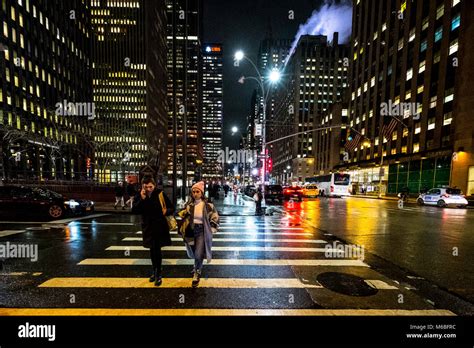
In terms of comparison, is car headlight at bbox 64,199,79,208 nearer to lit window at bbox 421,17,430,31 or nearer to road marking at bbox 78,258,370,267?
road marking at bbox 78,258,370,267

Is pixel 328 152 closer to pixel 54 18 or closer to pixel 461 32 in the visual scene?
pixel 461 32

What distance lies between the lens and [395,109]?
43.6m

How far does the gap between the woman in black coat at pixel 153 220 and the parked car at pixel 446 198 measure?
2685 cm

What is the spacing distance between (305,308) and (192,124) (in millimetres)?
144402

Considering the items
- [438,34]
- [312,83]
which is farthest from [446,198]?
[312,83]

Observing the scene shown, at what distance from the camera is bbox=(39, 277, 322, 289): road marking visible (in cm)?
440

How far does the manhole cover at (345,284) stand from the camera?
430 cm

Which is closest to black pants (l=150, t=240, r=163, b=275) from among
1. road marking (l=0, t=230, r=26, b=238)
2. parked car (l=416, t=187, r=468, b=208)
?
road marking (l=0, t=230, r=26, b=238)

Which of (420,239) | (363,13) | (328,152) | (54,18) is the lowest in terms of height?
(420,239)

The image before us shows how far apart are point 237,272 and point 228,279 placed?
0.43 m

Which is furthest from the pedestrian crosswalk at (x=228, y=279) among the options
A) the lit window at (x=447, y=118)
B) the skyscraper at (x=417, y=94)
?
the lit window at (x=447, y=118)

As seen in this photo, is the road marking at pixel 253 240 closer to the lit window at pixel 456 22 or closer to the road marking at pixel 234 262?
the road marking at pixel 234 262

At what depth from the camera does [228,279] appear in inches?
188
